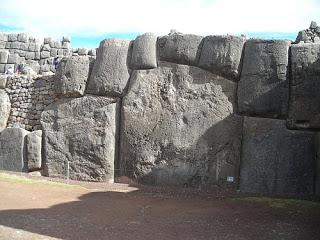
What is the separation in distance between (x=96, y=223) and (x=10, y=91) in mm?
7262

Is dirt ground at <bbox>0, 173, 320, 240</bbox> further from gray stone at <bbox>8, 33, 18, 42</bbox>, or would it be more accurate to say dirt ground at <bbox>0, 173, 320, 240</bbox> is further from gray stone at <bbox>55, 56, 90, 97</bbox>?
gray stone at <bbox>8, 33, 18, 42</bbox>

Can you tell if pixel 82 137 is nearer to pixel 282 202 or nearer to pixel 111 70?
pixel 111 70

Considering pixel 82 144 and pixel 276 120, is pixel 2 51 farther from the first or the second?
pixel 276 120

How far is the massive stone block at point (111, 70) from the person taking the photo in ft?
37.3

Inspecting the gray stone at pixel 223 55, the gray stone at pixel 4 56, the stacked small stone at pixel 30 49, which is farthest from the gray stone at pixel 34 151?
the gray stone at pixel 4 56

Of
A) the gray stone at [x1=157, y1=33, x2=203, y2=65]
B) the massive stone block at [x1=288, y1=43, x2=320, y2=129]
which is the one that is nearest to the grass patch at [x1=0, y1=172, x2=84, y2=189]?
the gray stone at [x1=157, y1=33, x2=203, y2=65]

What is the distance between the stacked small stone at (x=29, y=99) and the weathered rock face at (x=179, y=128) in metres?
2.50

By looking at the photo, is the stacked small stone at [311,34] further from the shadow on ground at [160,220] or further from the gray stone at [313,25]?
the shadow on ground at [160,220]

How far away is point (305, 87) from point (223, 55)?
6.77ft

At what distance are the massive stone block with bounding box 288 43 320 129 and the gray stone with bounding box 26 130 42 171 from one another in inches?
255

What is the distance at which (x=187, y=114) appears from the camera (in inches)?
425

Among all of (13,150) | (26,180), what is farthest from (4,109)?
(26,180)

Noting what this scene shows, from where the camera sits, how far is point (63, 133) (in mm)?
11617

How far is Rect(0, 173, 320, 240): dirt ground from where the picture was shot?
6470 millimetres
